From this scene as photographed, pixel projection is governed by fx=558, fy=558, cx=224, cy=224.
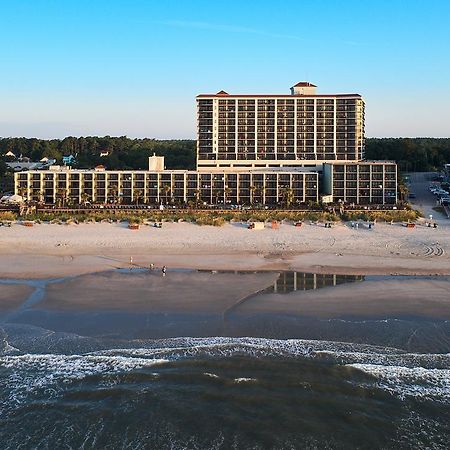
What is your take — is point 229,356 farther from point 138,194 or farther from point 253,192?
point 138,194

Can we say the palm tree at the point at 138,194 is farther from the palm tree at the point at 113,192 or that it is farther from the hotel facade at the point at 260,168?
the palm tree at the point at 113,192

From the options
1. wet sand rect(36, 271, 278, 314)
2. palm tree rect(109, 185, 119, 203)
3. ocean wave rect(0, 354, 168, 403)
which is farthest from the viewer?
palm tree rect(109, 185, 119, 203)

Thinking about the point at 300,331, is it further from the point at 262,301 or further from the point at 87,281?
the point at 87,281

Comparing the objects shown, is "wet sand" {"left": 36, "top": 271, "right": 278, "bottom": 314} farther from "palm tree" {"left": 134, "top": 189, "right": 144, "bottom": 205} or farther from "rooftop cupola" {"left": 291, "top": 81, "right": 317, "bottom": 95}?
"rooftop cupola" {"left": 291, "top": 81, "right": 317, "bottom": 95}

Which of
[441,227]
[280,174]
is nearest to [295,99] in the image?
[280,174]

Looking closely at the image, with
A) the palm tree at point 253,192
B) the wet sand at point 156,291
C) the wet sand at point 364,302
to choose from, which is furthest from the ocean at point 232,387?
the palm tree at point 253,192

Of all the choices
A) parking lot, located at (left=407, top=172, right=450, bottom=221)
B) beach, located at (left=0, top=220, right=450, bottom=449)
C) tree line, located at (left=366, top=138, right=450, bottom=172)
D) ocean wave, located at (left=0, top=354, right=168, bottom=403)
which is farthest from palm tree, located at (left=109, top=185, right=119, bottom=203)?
tree line, located at (left=366, top=138, right=450, bottom=172)
